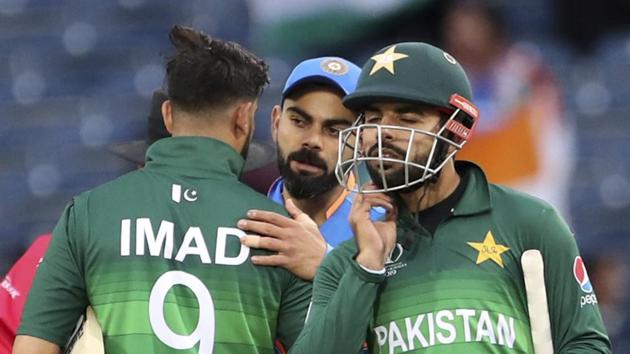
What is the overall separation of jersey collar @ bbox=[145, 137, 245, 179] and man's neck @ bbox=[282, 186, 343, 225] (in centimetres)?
70

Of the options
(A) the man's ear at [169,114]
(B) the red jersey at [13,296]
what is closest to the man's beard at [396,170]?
(A) the man's ear at [169,114]

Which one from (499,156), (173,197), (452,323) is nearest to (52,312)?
(173,197)

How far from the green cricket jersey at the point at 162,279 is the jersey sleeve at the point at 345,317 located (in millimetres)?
151

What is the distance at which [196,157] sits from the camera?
3076mm

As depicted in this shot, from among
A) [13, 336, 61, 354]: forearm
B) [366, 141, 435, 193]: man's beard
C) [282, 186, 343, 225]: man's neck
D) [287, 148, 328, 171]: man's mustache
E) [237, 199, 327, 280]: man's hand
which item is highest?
[287, 148, 328, 171]: man's mustache

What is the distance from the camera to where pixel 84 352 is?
291cm

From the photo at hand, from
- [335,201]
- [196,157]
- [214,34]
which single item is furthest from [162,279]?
[214,34]

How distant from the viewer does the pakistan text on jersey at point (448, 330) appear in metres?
2.83

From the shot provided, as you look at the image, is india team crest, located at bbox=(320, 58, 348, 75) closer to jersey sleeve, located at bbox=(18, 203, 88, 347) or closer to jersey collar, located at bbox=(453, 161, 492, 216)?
jersey collar, located at bbox=(453, 161, 492, 216)

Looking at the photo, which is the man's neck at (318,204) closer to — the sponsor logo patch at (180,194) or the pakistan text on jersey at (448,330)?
the sponsor logo patch at (180,194)

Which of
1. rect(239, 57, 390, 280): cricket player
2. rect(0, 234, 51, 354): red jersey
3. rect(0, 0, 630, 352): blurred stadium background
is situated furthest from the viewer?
rect(0, 0, 630, 352): blurred stadium background

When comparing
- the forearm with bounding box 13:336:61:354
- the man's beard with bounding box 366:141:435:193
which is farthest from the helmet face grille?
the forearm with bounding box 13:336:61:354

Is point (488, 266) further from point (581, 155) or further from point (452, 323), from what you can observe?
point (581, 155)

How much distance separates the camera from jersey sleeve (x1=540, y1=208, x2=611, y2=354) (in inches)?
112
